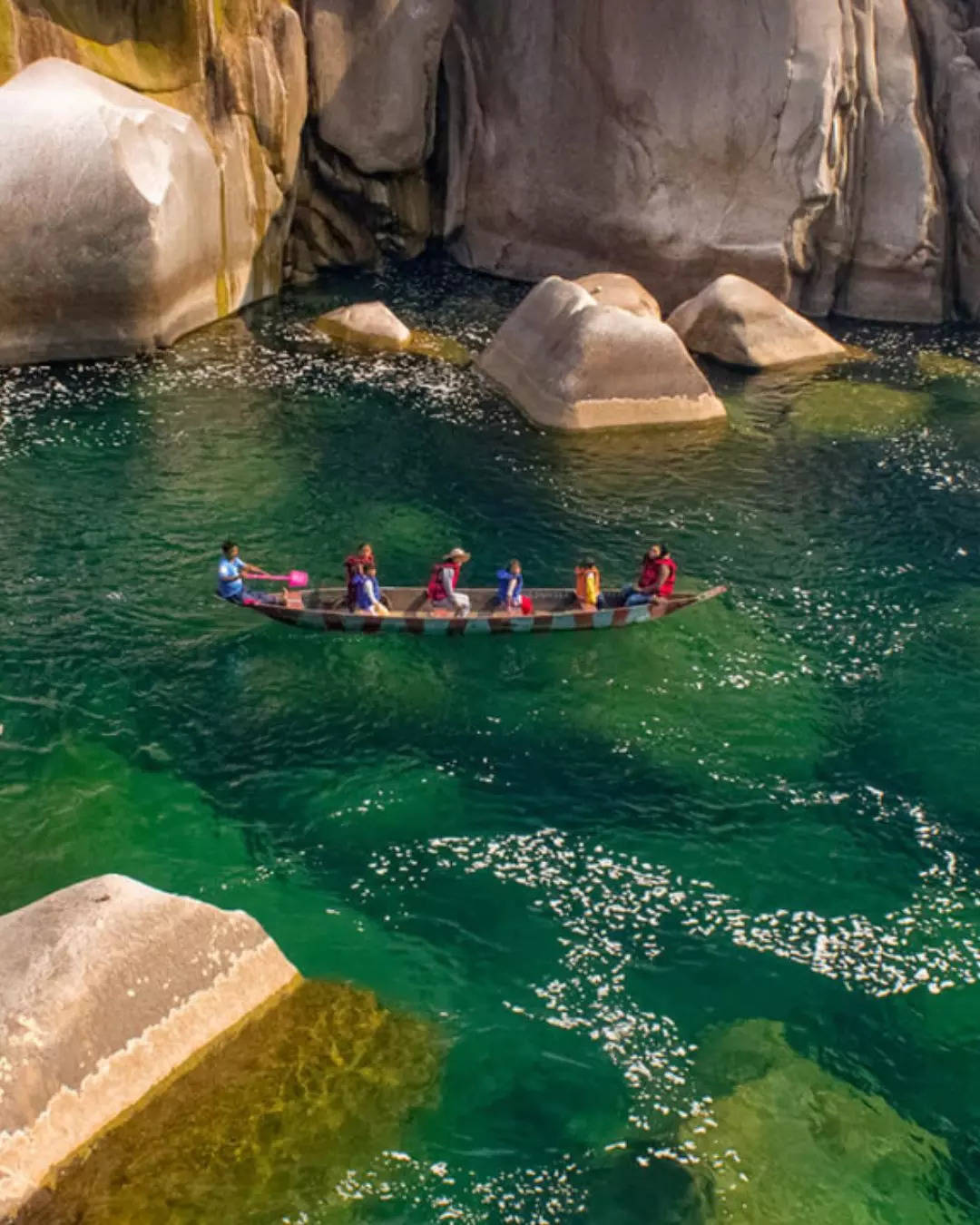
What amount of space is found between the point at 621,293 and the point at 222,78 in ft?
39.7

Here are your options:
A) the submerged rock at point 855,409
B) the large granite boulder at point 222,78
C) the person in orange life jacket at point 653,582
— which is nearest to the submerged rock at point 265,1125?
the person in orange life jacket at point 653,582

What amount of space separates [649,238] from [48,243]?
694 inches


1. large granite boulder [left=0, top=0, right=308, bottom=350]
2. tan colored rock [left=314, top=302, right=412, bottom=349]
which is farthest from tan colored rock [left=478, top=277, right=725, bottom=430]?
large granite boulder [left=0, top=0, right=308, bottom=350]

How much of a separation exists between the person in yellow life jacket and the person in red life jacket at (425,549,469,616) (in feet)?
6.52

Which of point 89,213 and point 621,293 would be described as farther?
point 621,293

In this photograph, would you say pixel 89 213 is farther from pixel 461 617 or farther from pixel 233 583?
pixel 461 617

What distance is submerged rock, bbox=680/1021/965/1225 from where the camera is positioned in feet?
44.2

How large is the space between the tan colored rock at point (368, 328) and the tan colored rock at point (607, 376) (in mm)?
4370

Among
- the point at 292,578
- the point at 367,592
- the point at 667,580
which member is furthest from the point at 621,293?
the point at 292,578

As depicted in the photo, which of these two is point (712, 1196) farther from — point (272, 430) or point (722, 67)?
point (722, 67)

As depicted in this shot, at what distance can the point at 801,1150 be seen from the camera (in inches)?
555

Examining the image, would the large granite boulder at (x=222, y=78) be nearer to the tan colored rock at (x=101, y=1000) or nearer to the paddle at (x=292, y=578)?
the paddle at (x=292, y=578)

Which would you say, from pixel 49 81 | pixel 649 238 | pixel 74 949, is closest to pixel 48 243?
pixel 49 81

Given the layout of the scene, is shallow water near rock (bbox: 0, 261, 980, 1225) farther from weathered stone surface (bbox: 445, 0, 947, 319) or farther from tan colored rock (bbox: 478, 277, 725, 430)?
weathered stone surface (bbox: 445, 0, 947, 319)
